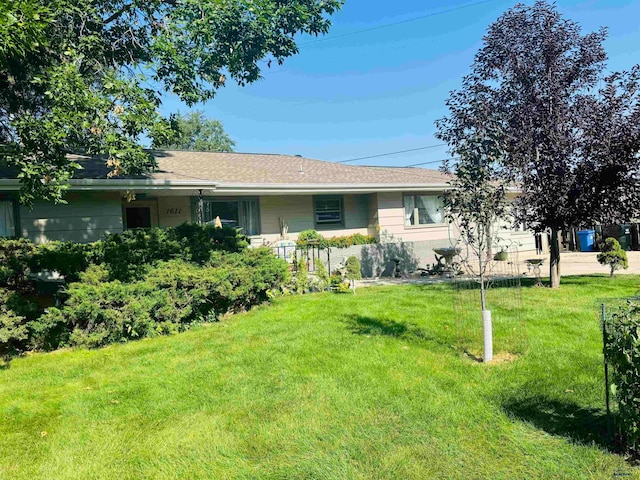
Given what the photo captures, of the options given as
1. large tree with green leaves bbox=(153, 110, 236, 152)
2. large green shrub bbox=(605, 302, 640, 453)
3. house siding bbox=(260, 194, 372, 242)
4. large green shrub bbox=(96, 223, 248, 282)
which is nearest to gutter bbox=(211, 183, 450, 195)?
house siding bbox=(260, 194, 372, 242)

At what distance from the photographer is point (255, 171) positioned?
13758 mm

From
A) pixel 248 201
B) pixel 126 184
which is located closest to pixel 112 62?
pixel 126 184

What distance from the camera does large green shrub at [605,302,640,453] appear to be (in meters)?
2.73

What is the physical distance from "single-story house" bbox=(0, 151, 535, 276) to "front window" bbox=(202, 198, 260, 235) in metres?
0.03

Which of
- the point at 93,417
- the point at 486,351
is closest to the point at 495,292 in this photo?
the point at 486,351

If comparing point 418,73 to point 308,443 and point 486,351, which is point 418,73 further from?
point 308,443

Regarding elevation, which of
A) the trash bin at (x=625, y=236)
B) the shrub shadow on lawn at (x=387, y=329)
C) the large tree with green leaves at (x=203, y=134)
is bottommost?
the shrub shadow on lawn at (x=387, y=329)

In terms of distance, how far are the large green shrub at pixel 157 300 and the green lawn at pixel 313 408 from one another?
1.11ft

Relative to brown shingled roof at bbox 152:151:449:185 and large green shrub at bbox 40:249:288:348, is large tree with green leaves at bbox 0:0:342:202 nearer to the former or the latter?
large green shrub at bbox 40:249:288:348

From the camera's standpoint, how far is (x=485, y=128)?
549 centimetres

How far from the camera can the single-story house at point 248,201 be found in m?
9.45

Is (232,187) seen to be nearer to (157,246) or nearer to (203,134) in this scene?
(157,246)

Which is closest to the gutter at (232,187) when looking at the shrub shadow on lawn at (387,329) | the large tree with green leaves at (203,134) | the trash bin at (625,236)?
the shrub shadow on lawn at (387,329)

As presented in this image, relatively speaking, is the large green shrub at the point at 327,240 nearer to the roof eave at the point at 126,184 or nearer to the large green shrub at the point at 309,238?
the large green shrub at the point at 309,238
